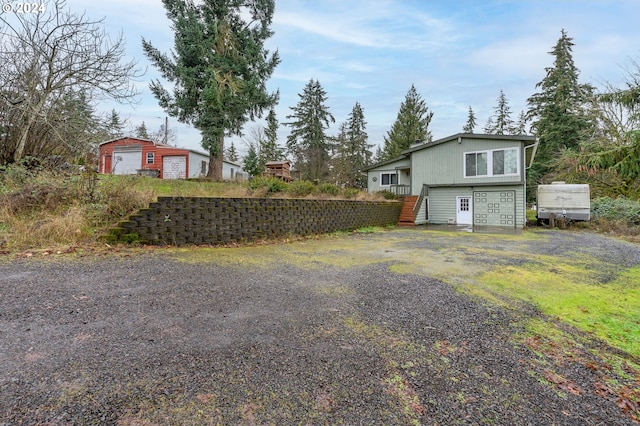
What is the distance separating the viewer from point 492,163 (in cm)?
1499

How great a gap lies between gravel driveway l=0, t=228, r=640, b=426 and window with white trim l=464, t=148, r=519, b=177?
13.7 metres

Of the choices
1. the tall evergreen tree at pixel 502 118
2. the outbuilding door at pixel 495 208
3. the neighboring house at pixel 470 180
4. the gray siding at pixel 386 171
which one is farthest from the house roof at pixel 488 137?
the tall evergreen tree at pixel 502 118

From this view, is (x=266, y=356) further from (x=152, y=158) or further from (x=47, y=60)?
(x=152, y=158)

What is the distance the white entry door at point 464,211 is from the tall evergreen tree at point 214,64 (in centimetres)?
1334

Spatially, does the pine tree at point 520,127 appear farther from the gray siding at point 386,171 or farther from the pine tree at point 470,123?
the gray siding at point 386,171

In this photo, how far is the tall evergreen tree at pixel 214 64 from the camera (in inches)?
609

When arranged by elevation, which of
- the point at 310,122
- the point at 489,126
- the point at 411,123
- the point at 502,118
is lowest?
the point at 411,123

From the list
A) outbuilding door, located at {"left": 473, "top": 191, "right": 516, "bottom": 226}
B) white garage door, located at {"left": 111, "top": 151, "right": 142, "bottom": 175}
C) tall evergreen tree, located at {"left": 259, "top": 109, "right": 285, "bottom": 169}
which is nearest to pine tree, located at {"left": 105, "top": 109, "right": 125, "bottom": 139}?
white garage door, located at {"left": 111, "top": 151, "right": 142, "bottom": 175}

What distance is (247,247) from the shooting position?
6824mm

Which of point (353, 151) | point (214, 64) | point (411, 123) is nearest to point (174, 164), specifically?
point (214, 64)

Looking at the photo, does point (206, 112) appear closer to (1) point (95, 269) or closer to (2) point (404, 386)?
(1) point (95, 269)

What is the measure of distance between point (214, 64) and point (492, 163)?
16.4 metres

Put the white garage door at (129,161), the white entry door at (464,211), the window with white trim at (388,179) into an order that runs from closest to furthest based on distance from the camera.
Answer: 1. the white entry door at (464,211)
2. the window with white trim at (388,179)
3. the white garage door at (129,161)

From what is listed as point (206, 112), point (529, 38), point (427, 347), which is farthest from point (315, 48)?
point (427, 347)
